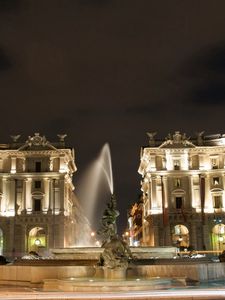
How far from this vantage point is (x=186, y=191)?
75.1m

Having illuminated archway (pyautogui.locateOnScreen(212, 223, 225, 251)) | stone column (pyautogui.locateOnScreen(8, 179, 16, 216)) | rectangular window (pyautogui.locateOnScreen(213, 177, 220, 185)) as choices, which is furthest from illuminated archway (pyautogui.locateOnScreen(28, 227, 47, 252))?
rectangular window (pyautogui.locateOnScreen(213, 177, 220, 185))

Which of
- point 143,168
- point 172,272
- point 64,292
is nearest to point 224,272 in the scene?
point 172,272

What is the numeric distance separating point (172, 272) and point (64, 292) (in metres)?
7.18

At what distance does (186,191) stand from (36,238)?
23434 mm

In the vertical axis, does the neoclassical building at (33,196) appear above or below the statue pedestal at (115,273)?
above

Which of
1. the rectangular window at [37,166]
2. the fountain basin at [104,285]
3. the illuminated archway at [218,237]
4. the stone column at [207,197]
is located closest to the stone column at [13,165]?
the rectangular window at [37,166]

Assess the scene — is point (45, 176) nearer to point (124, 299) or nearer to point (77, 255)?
point (77, 255)

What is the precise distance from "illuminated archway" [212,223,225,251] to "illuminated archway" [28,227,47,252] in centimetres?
2473

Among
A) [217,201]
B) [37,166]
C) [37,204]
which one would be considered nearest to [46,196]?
[37,204]

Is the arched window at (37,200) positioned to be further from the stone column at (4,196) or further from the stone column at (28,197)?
the stone column at (4,196)

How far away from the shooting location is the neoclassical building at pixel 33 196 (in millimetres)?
74000

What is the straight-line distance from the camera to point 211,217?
241 feet

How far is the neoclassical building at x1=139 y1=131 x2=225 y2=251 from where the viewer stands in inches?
2879

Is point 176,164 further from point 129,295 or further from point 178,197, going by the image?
point 129,295
